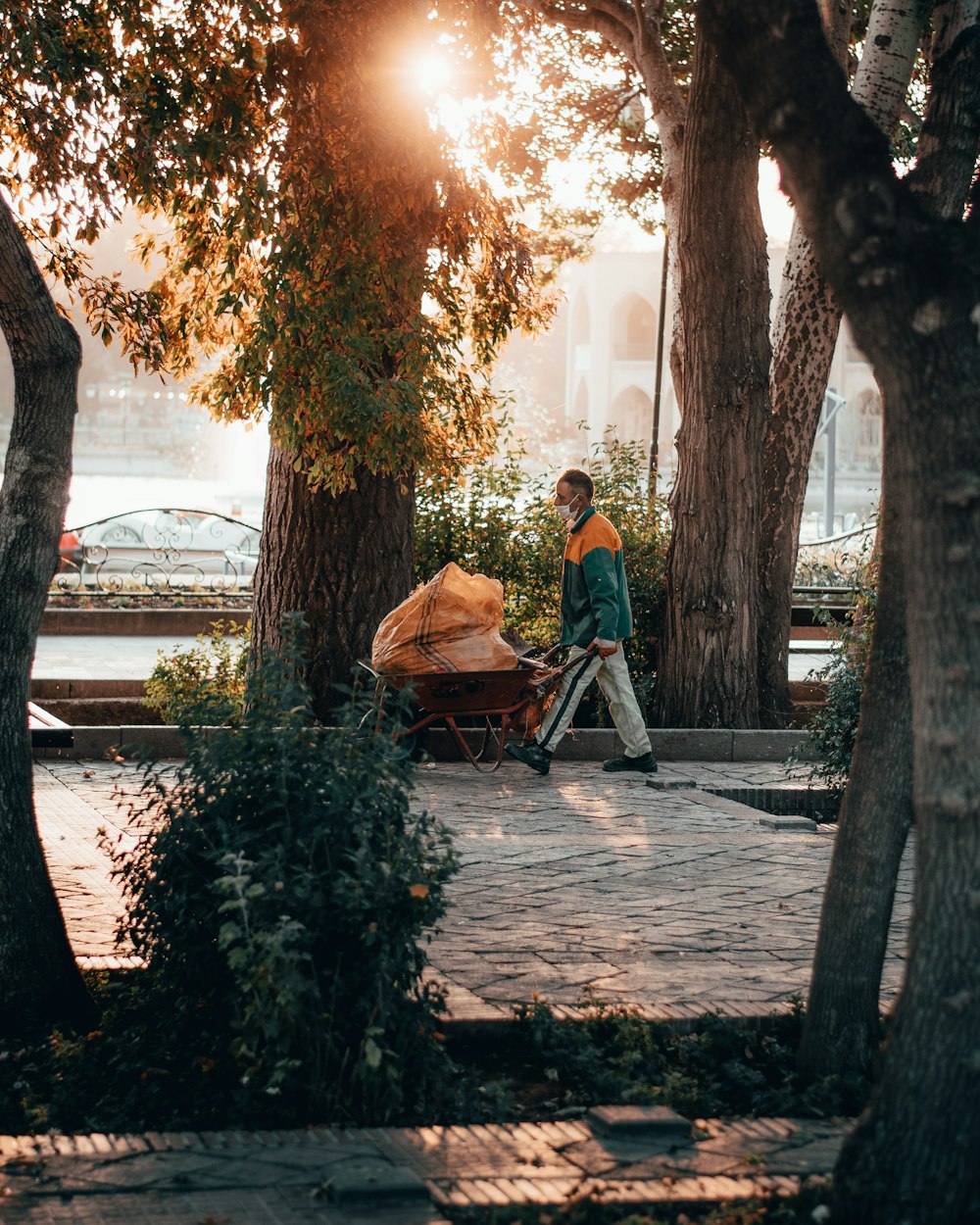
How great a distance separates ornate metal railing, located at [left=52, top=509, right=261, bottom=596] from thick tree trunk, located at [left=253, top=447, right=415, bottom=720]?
3891mm

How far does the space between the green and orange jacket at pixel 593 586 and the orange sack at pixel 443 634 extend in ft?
1.64

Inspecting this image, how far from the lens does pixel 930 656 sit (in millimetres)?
3518

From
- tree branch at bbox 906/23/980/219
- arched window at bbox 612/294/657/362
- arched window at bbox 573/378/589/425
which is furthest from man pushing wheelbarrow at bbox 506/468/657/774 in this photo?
arched window at bbox 573/378/589/425

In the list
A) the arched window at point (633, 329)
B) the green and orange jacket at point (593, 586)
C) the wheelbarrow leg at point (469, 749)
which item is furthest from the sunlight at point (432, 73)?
the arched window at point (633, 329)

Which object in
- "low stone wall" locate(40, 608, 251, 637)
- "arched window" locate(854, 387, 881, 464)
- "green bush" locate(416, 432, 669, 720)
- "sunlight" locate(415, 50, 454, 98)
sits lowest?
"low stone wall" locate(40, 608, 251, 637)

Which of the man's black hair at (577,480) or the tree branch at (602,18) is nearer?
the man's black hair at (577,480)

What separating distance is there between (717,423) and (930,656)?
8219 mm

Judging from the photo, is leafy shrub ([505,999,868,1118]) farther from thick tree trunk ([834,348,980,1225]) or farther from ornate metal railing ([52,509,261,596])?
ornate metal railing ([52,509,261,596])

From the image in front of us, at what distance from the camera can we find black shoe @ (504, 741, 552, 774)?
1023 cm

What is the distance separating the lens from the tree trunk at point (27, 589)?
507 centimetres

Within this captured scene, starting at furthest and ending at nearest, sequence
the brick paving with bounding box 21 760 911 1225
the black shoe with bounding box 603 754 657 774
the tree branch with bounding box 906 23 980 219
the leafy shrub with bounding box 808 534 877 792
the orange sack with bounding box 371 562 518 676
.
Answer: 1. the black shoe with bounding box 603 754 657 774
2. the orange sack with bounding box 371 562 518 676
3. the leafy shrub with bounding box 808 534 877 792
4. the tree branch with bounding box 906 23 980 219
5. the brick paving with bounding box 21 760 911 1225

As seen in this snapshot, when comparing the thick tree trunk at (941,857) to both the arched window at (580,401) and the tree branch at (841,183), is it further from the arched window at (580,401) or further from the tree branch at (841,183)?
the arched window at (580,401)

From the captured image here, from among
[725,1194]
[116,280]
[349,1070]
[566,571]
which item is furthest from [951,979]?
[566,571]

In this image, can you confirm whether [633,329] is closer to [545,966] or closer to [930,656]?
[545,966]
